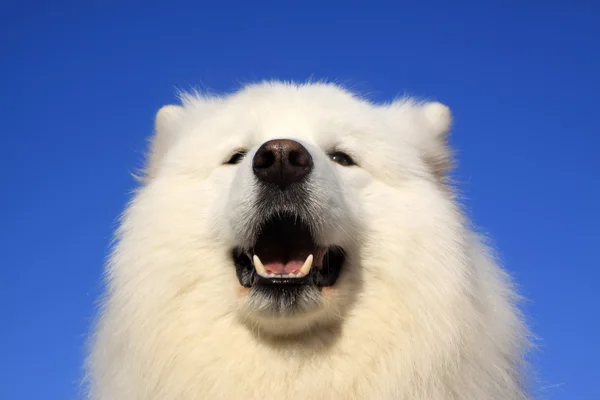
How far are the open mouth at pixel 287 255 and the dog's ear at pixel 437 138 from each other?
1.43 m

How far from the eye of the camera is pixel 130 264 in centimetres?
532

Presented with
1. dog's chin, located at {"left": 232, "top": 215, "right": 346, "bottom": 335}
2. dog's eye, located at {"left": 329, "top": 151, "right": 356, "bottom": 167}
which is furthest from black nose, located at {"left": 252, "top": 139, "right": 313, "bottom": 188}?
dog's eye, located at {"left": 329, "top": 151, "right": 356, "bottom": 167}

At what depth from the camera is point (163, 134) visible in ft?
21.3

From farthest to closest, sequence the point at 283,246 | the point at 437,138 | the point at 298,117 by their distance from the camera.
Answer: the point at 437,138 < the point at 298,117 < the point at 283,246

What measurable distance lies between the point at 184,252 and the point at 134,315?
0.56 m

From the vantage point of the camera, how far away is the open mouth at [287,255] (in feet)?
16.7

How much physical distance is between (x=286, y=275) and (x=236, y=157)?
120 cm

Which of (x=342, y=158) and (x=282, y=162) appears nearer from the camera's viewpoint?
(x=282, y=162)

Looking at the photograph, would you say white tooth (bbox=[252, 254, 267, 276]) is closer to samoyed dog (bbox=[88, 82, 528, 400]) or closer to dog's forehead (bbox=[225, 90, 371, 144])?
samoyed dog (bbox=[88, 82, 528, 400])

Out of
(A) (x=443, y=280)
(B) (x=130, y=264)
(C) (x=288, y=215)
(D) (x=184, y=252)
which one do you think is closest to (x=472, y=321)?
(A) (x=443, y=280)

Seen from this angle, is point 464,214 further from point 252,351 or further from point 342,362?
point 252,351

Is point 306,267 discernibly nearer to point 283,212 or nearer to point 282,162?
point 283,212

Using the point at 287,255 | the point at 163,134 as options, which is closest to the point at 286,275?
the point at 287,255

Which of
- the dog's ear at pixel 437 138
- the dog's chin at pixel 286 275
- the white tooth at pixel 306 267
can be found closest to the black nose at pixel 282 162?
the dog's chin at pixel 286 275
